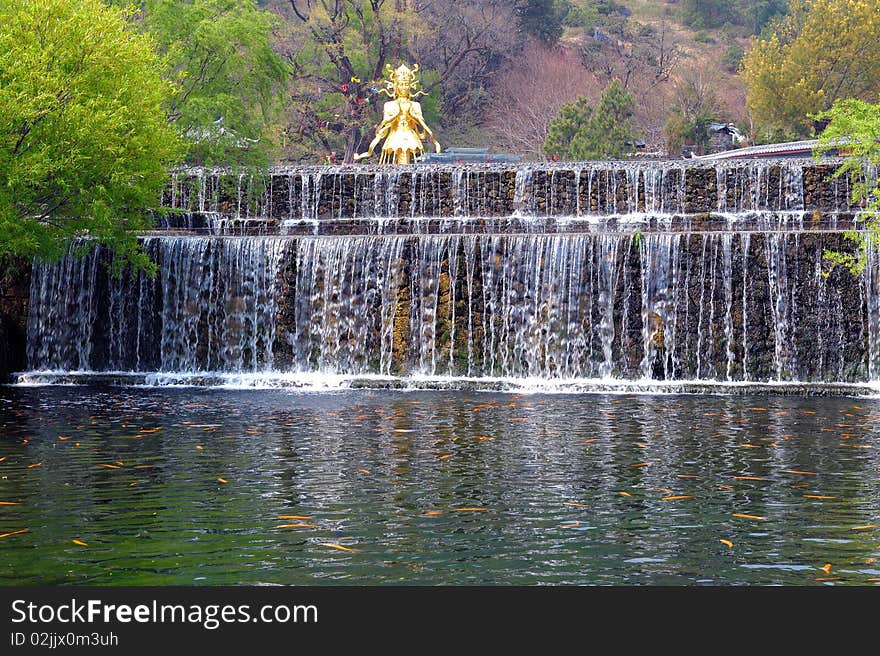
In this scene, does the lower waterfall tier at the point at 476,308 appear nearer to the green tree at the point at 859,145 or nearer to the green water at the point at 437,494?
the green tree at the point at 859,145

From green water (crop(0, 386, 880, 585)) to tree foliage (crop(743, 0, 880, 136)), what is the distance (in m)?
34.0

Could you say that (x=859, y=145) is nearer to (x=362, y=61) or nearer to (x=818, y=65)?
(x=818, y=65)

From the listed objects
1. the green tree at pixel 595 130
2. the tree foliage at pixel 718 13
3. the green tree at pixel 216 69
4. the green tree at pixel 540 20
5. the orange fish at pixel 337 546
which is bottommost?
the orange fish at pixel 337 546

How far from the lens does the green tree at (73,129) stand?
2061 cm

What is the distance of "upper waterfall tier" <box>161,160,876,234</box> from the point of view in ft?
96.3

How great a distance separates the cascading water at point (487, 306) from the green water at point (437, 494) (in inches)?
193

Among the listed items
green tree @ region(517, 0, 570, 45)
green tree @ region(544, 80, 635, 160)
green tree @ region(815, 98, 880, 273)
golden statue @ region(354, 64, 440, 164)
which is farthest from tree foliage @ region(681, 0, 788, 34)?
green tree @ region(815, 98, 880, 273)

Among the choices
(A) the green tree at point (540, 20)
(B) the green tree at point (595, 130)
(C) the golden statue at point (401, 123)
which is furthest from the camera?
(A) the green tree at point (540, 20)

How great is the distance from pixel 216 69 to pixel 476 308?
9496mm

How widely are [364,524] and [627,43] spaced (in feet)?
222

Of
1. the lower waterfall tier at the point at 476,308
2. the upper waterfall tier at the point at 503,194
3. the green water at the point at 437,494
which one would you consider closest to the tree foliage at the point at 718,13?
the upper waterfall tier at the point at 503,194

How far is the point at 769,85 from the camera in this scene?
170 feet
